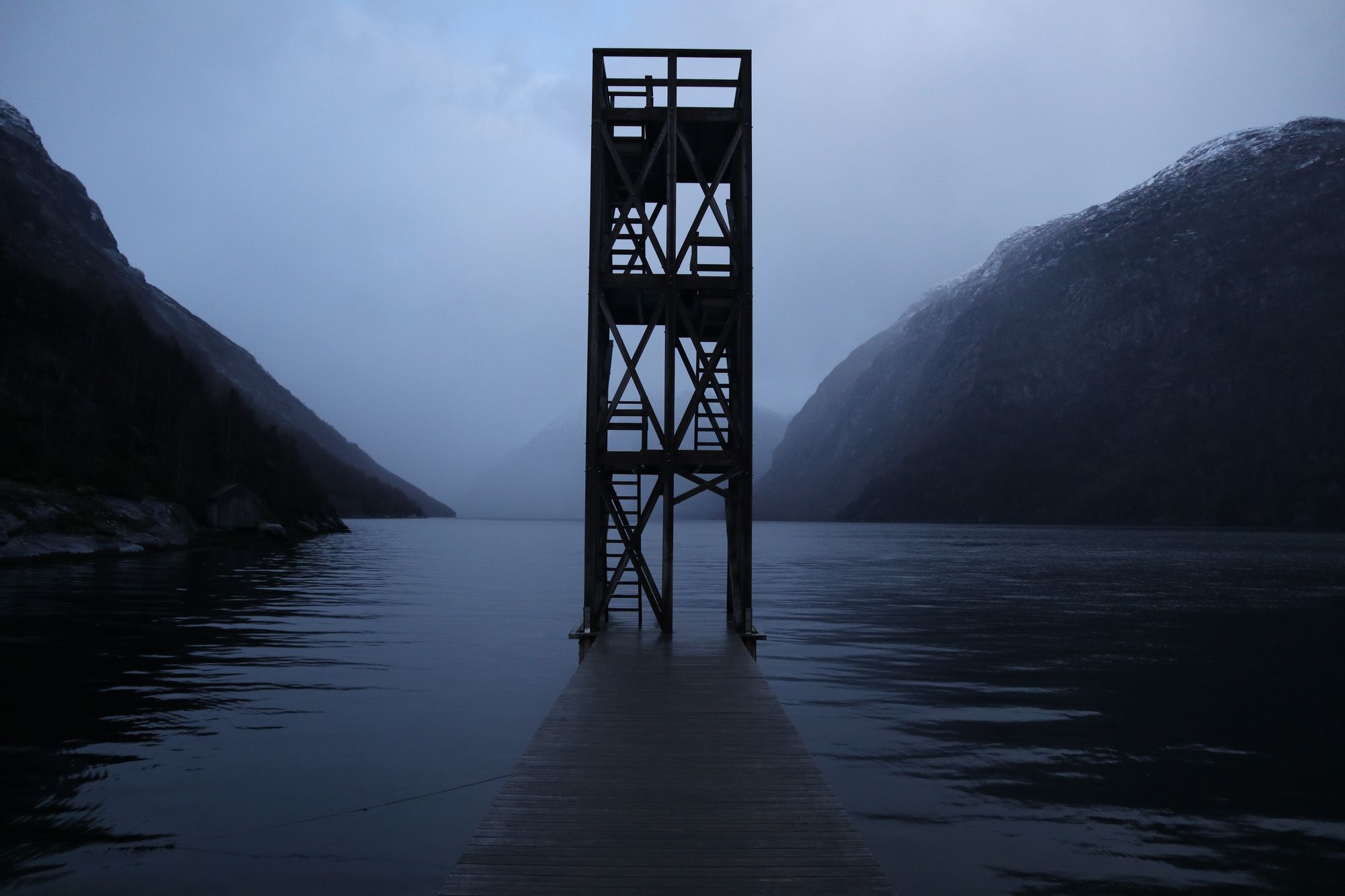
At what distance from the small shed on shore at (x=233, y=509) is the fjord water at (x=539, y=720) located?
40931 millimetres

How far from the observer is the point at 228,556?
53.9 meters

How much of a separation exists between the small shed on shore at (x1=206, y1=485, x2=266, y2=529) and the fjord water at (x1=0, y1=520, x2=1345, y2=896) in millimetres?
40931

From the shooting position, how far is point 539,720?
14508 mm

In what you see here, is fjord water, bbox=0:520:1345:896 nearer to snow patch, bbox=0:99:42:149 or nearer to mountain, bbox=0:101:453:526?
mountain, bbox=0:101:453:526

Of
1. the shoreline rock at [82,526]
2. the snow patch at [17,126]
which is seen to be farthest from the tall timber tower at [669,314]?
the snow patch at [17,126]

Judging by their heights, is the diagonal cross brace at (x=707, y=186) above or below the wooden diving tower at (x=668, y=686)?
above

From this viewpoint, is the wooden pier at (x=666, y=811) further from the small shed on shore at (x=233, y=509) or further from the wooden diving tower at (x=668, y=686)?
the small shed on shore at (x=233, y=509)

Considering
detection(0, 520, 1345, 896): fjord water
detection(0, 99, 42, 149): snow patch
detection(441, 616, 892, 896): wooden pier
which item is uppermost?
detection(0, 99, 42, 149): snow patch

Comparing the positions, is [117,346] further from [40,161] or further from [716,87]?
[40,161]

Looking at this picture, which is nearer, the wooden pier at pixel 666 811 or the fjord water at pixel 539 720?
the wooden pier at pixel 666 811

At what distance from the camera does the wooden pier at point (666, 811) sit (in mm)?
6000

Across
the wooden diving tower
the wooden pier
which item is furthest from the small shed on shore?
the wooden pier

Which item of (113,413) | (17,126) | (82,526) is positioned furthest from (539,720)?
(17,126)

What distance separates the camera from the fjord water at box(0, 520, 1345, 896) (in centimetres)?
850
